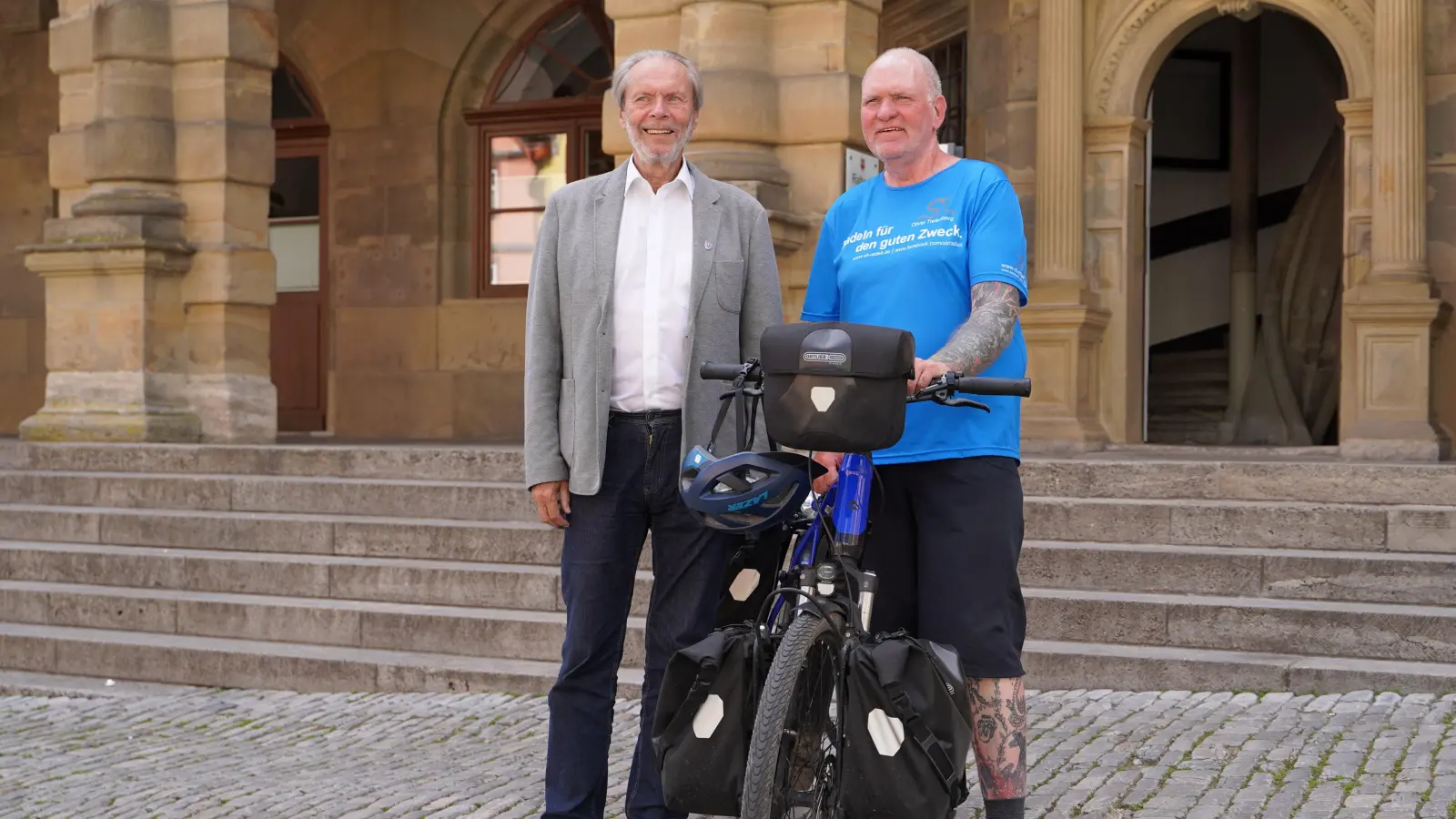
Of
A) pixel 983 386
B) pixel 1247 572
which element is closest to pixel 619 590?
pixel 983 386

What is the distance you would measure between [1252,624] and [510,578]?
3.01 metres

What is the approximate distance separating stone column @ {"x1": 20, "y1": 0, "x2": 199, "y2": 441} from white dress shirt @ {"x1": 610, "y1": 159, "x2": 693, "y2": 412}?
7491 millimetres

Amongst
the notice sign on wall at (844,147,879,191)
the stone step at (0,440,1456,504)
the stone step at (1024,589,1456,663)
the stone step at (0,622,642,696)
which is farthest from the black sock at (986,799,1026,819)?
the notice sign on wall at (844,147,879,191)

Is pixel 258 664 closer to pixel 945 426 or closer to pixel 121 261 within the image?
pixel 945 426

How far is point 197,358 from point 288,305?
13.4 feet

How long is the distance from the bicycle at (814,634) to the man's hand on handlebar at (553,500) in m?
0.65

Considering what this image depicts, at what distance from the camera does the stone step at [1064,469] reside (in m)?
7.65

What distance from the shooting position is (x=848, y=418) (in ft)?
11.2

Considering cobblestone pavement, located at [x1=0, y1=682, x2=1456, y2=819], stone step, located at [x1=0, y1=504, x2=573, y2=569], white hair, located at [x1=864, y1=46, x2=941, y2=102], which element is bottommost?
cobblestone pavement, located at [x1=0, y1=682, x2=1456, y2=819]

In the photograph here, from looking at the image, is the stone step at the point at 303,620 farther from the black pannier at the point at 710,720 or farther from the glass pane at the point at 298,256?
the glass pane at the point at 298,256

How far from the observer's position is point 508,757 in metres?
5.66

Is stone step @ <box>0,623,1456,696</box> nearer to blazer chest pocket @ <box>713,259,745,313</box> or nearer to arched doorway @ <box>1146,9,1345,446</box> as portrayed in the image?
blazer chest pocket @ <box>713,259,745,313</box>

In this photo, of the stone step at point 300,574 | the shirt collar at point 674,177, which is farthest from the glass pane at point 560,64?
the shirt collar at point 674,177

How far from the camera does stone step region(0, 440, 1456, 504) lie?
7.65 m
